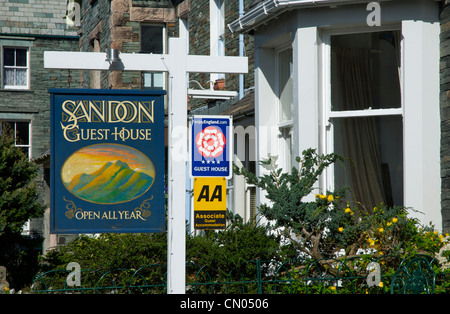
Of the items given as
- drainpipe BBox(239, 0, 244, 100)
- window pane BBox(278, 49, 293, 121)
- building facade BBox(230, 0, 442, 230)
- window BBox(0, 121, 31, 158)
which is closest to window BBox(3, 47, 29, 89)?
window BBox(0, 121, 31, 158)

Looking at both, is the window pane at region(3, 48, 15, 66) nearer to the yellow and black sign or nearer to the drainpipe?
the drainpipe

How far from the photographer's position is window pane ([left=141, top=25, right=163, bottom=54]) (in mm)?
18047

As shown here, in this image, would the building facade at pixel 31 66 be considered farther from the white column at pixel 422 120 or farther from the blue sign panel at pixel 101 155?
the blue sign panel at pixel 101 155

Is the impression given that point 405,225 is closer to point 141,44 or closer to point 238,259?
point 238,259

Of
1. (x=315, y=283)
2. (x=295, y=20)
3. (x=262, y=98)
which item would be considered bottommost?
(x=315, y=283)

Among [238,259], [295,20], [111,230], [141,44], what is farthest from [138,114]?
[141,44]

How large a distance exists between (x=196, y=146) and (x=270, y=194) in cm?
129

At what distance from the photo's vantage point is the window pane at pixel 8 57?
84.5ft

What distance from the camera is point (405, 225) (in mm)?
7117

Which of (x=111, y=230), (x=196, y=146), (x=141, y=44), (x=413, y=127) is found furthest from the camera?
(x=141, y=44)

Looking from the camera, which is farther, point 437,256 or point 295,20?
point 295,20

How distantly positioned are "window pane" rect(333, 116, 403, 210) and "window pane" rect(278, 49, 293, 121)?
1.00 meters

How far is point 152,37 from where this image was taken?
59.4 feet

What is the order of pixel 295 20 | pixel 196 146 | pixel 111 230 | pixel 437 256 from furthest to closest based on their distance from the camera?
pixel 295 20 → pixel 437 256 → pixel 196 146 → pixel 111 230
